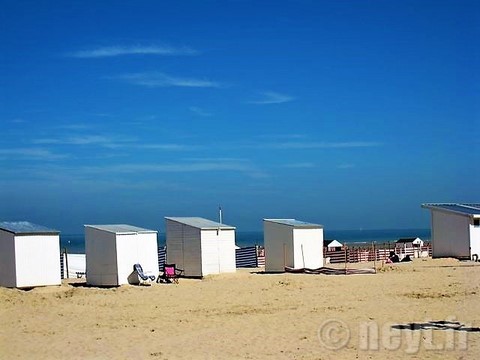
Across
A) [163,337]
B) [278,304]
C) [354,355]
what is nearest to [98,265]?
[278,304]

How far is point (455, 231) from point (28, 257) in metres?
18.6

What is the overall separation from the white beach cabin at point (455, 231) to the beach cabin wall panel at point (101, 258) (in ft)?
51.6

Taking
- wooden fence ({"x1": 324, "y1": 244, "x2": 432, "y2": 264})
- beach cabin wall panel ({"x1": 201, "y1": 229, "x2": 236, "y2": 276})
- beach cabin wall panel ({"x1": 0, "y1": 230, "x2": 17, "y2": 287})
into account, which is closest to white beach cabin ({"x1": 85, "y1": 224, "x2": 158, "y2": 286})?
beach cabin wall panel ({"x1": 201, "y1": 229, "x2": 236, "y2": 276})

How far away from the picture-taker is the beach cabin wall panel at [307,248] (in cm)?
2980

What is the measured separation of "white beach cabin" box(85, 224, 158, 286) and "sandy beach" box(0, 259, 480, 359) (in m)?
0.72

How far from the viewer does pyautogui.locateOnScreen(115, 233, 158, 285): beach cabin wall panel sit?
24875 mm

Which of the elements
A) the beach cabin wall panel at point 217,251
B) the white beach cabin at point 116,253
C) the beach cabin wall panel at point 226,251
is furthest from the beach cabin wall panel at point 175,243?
the white beach cabin at point 116,253

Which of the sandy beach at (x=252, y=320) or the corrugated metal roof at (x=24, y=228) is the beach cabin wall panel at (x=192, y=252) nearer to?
the sandy beach at (x=252, y=320)

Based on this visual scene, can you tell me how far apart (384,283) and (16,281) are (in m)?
11.7

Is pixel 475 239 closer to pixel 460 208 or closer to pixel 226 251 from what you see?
pixel 460 208

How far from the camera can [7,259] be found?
24.0 meters

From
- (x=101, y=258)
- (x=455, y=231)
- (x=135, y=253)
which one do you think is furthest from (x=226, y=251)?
(x=455, y=231)

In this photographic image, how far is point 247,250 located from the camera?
1656 inches

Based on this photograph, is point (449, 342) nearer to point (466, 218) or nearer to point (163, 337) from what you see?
point (163, 337)
